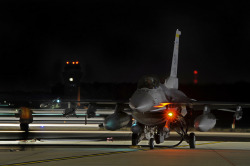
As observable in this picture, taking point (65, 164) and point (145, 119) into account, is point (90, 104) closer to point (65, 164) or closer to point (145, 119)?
point (145, 119)

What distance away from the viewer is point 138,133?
21438 mm

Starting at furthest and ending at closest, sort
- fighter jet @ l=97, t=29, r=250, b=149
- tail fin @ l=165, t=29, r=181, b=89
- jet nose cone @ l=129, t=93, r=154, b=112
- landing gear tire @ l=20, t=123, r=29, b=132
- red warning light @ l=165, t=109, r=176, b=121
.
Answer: landing gear tire @ l=20, t=123, r=29, b=132 < tail fin @ l=165, t=29, r=181, b=89 < red warning light @ l=165, t=109, r=176, b=121 < fighter jet @ l=97, t=29, r=250, b=149 < jet nose cone @ l=129, t=93, r=154, b=112

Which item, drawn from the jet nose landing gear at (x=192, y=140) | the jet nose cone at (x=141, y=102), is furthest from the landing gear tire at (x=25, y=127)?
the jet nose landing gear at (x=192, y=140)

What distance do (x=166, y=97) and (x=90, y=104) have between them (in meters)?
4.25

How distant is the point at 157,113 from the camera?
20719 mm

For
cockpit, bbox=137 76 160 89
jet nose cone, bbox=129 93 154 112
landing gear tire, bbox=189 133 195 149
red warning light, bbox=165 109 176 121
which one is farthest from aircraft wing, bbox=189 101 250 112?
jet nose cone, bbox=129 93 154 112

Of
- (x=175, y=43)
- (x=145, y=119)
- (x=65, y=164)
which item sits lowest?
(x=65, y=164)

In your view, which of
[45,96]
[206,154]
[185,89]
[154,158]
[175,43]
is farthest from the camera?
[45,96]

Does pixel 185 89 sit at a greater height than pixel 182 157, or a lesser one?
greater

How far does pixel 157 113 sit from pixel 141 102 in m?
1.53

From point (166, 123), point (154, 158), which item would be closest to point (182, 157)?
point (154, 158)

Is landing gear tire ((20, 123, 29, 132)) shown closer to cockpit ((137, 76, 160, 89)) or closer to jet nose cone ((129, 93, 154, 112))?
cockpit ((137, 76, 160, 89))

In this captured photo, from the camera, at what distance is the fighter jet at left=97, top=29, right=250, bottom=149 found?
65.2 ft

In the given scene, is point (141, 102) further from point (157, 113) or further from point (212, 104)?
point (212, 104)
